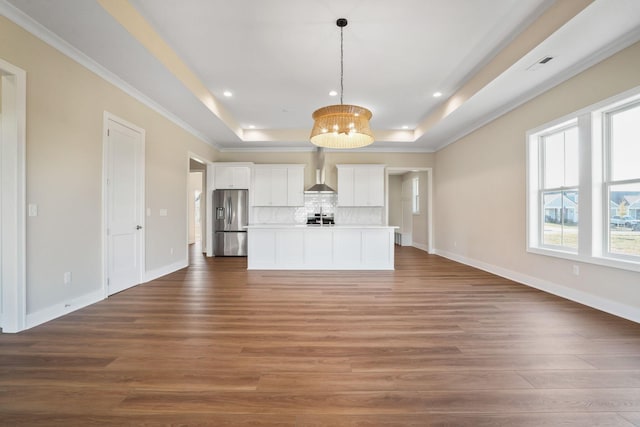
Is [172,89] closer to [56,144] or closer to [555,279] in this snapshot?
[56,144]

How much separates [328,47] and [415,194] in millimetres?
6518

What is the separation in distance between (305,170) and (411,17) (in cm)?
475

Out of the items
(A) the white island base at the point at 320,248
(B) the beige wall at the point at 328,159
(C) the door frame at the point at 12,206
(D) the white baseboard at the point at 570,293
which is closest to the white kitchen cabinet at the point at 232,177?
(B) the beige wall at the point at 328,159

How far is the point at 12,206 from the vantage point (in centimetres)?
239

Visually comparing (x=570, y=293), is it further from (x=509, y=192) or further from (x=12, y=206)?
(x=12, y=206)

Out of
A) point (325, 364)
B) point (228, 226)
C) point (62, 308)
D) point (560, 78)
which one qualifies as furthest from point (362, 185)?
point (62, 308)

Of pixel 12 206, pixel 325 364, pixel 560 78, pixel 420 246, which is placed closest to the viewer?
pixel 325 364

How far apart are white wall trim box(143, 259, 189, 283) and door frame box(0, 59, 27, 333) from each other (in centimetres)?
182

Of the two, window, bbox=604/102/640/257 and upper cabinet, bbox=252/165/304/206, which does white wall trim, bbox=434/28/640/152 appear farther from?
upper cabinet, bbox=252/165/304/206

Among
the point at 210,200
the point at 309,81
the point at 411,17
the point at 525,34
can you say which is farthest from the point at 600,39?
the point at 210,200

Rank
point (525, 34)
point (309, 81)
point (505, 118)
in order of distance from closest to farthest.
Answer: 1. point (525, 34)
2. point (309, 81)
3. point (505, 118)

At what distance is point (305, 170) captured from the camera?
287 inches

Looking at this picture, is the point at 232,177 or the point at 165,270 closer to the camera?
the point at 165,270

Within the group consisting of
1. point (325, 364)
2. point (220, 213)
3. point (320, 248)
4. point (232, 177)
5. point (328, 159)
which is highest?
point (328, 159)
